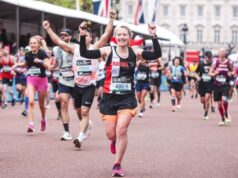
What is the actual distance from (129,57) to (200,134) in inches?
235

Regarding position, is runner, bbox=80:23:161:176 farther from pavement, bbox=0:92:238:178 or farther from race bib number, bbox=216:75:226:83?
race bib number, bbox=216:75:226:83

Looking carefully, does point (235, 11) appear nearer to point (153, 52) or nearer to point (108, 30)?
point (108, 30)

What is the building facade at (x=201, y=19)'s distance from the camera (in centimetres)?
13775

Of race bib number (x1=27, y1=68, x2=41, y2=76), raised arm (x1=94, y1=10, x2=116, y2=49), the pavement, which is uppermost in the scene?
raised arm (x1=94, y1=10, x2=116, y2=49)

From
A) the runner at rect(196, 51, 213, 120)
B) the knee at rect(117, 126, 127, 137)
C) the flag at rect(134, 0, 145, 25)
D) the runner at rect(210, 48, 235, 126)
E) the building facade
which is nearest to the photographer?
the knee at rect(117, 126, 127, 137)

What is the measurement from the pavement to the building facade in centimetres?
12116

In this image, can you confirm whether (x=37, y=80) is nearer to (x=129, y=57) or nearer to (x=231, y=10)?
(x=129, y=57)

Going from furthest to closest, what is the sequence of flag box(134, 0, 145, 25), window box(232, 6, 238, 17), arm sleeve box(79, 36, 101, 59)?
window box(232, 6, 238, 17) < flag box(134, 0, 145, 25) < arm sleeve box(79, 36, 101, 59)

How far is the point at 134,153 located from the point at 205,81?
9.51 meters

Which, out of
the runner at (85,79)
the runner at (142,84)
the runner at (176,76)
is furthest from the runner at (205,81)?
the runner at (85,79)

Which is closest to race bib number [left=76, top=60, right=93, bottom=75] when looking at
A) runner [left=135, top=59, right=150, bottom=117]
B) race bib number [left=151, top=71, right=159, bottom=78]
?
runner [left=135, top=59, right=150, bottom=117]

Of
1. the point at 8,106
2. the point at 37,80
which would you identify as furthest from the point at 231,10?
the point at 37,80

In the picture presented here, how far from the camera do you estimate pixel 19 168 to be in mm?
9508

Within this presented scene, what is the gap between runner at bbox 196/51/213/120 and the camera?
20234 mm
